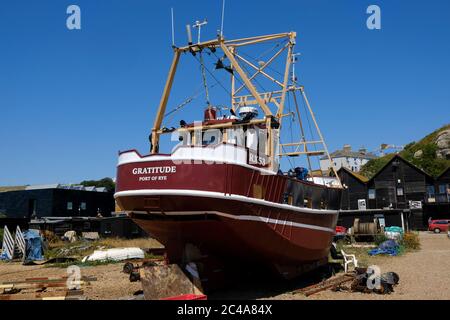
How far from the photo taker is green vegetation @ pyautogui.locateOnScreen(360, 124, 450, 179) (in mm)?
71188

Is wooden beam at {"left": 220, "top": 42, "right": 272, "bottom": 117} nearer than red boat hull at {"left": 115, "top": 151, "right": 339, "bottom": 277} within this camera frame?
No

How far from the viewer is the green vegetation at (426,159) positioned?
7119cm

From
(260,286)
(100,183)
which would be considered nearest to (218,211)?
(260,286)

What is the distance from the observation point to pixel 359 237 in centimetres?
3094

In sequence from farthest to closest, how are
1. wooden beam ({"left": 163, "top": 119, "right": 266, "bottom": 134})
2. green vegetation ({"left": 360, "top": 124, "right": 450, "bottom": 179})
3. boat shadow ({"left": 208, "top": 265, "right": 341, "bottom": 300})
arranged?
green vegetation ({"left": 360, "top": 124, "right": 450, "bottom": 179}) < boat shadow ({"left": 208, "top": 265, "right": 341, "bottom": 300}) < wooden beam ({"left": 163, "top": 119, "right": 266, "bottom": 134})

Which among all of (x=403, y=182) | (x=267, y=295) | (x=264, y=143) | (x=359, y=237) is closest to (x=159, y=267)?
(x=267, y=295)

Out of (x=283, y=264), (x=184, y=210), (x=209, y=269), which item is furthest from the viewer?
(x=283, y=264)

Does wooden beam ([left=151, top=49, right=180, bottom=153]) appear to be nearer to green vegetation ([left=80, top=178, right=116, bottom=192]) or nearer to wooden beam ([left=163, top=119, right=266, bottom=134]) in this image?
wooden beam ([left=163, top=119, right=266, bottom=134])

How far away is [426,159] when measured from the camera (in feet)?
244

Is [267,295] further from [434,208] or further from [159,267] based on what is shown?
[434,208]

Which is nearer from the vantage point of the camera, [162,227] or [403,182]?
[162,227]

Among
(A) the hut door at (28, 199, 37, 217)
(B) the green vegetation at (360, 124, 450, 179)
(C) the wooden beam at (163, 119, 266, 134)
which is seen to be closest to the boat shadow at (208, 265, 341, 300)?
(C) the wooden beam at (163, 119, 266, 134)

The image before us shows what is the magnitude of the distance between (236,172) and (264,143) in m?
3.19

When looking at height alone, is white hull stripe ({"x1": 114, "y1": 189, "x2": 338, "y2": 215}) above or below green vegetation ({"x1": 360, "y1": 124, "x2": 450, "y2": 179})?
below
